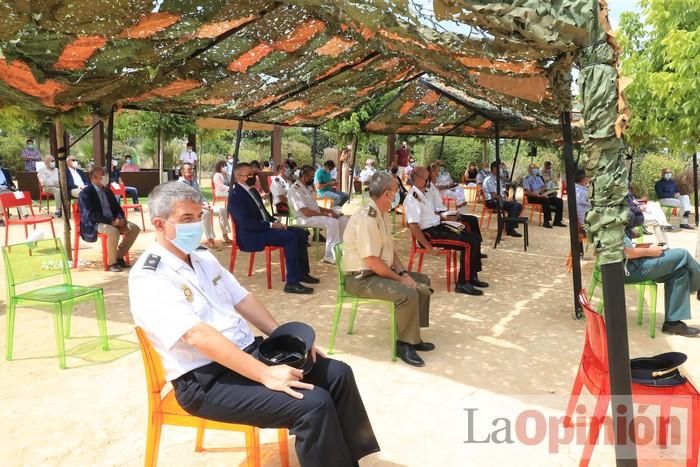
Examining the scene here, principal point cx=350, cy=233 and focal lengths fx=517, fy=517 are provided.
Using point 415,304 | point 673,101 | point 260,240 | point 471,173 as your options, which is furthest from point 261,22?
point 471,173

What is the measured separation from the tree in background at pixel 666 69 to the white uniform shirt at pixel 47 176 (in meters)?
11.9

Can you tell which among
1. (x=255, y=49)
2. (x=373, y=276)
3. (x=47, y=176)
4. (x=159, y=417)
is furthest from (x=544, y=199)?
(x=47, y=176)

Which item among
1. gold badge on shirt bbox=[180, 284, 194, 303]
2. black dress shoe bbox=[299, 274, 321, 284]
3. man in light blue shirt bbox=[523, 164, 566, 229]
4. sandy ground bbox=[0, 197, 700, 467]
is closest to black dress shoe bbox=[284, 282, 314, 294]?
sandy ground bbox=[0, 197, 700, 467]

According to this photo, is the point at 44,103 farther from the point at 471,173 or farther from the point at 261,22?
the point at 471,173

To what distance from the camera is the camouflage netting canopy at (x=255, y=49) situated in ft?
8.25

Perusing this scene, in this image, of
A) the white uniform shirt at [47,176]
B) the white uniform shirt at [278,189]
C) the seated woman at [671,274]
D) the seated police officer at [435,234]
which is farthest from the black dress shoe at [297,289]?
the white uniform shirt at [47,176]

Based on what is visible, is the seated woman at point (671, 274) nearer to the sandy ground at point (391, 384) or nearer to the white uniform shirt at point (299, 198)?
the sandy ground at point (391, 384)

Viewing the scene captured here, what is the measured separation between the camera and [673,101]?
7.09m

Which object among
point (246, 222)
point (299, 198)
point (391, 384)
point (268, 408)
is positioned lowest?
point (391, 384)

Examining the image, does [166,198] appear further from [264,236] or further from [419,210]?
[419,210]

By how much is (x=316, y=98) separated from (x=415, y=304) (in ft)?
17.1

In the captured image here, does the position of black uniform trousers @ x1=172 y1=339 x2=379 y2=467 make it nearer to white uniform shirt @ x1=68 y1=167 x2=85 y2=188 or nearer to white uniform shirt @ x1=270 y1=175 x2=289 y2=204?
white uniform shirt @ x1=270 y1=175 x2=289 y2=204

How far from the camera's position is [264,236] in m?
6.12

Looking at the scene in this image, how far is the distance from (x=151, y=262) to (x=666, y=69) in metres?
8.98
